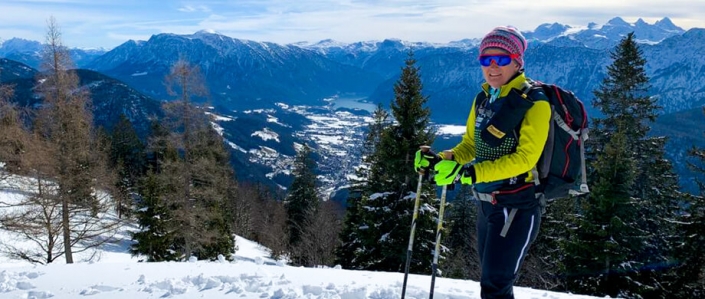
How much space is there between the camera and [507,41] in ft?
11.8

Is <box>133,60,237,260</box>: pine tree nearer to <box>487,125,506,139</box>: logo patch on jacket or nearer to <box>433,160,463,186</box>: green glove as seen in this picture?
<box>433,160,463,186</box>: green glove

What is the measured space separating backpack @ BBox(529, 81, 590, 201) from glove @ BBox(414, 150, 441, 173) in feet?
3.08

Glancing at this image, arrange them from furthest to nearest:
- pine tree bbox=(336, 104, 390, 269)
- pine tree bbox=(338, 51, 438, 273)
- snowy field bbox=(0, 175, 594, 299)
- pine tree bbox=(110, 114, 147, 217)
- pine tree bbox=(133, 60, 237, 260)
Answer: pine tree bbox=(110, 114, 147, 217) → pine tree bbox=(336, 104, 390, 269) → pine tree bbox=(133, 60, 237, 260) → pine tree bbox=(338, 51, 438, 273) → snowy field bbox=(0, 175, 594, 299)

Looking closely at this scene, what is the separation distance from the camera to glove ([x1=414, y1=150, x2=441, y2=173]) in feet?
13.5

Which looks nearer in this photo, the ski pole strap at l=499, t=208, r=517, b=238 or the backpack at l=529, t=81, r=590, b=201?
the backpack at l=529, t=81, r=590, b=201

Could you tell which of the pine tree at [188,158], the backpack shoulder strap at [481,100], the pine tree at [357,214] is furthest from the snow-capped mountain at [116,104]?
the backpack shoulder strap at [481,100]

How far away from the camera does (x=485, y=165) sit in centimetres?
345

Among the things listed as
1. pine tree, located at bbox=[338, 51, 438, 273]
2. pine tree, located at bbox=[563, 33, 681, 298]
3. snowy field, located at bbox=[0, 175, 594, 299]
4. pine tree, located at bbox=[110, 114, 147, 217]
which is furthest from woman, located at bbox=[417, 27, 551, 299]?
pine tree, located at bbox=[110, 114, 147, 217]

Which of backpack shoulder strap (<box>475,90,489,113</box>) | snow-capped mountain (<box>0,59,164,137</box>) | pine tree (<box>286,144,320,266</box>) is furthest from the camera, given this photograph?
snow-capped mountain (<box>0,59,164,137</box>)

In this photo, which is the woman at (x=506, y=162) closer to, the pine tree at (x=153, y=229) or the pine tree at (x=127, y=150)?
the pine tree at (x=153, y=229)

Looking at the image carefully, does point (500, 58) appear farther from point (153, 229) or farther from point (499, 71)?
point (153, 229)

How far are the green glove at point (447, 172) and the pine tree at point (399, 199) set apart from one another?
12.8 meters

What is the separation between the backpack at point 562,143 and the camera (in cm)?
343

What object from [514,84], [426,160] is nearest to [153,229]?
[426,160]
